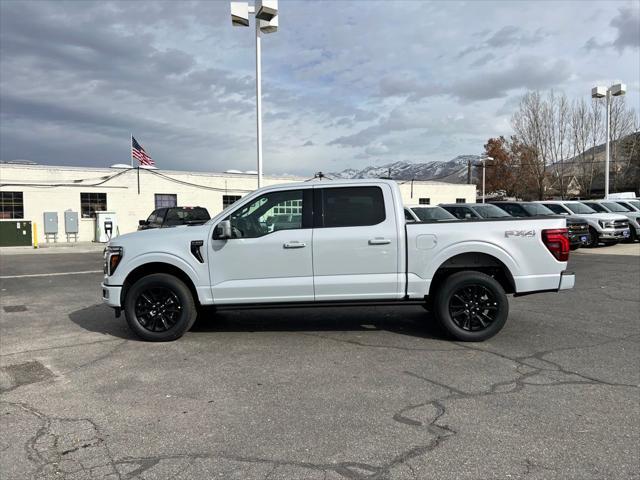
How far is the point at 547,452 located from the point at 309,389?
202 centimetres

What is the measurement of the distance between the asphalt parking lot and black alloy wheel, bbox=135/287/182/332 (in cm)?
26

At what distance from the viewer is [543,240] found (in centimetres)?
612

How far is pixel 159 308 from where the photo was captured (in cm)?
638

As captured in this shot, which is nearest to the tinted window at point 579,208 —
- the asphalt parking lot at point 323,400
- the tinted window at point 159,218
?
the asphalt parking lot at point 323,400

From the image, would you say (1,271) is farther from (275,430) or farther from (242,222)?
(275,430)

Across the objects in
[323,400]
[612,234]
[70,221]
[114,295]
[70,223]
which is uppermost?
[70,221]

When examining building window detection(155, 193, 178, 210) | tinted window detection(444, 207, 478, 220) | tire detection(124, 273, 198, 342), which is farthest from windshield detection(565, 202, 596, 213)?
building window detection(155, 193, 178, 210)

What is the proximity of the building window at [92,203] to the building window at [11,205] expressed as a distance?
2.75 m

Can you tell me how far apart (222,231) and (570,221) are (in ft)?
52.1

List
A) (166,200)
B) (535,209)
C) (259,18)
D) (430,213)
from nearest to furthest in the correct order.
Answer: (259,18) < (430,213) < (535,209) < (166,200)

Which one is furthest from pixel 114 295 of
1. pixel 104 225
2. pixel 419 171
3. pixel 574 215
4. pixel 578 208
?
pixel 419 171

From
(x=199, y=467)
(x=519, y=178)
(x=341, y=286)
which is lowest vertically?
(x=199, y=467)

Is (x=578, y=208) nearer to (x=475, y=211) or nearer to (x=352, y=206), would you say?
(x=475, y=211)

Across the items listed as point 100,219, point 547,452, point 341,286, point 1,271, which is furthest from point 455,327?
point 100,219
